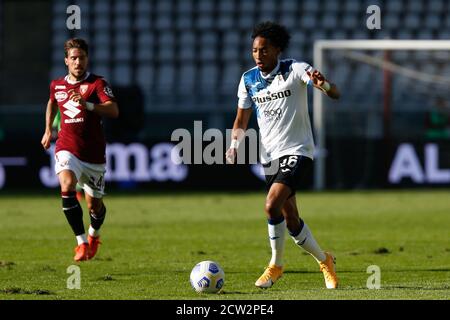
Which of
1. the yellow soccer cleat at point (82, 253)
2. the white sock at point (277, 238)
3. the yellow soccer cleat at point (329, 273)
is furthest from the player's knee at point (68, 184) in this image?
the yellow soccer cleat at point (329, 273)

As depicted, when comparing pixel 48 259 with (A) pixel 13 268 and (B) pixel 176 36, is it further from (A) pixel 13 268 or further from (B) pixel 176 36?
(B) pixel 176 36

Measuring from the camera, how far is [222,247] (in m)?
13.0

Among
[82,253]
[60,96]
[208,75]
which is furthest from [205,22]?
[82,253]

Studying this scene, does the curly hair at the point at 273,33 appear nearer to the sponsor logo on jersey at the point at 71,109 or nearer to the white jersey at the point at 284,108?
the white jersey at the point at 284,108

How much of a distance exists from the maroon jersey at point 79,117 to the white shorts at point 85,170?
0.21 feet

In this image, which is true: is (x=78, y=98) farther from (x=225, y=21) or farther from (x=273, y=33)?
(x=225, y=21)

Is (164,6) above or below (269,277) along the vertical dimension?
above


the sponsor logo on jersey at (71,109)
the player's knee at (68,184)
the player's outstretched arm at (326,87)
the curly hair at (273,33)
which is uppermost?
the curly hair at (273,33)

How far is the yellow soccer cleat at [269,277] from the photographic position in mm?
9039

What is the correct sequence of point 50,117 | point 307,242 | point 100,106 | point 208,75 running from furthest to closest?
point 208,75, point 50,117, point 100,106, point 307,242

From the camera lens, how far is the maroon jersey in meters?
11.2

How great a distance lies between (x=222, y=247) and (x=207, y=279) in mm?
4385

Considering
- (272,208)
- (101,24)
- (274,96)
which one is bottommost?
(272,208)

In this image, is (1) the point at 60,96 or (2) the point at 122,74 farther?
(2) the point at 122,74
